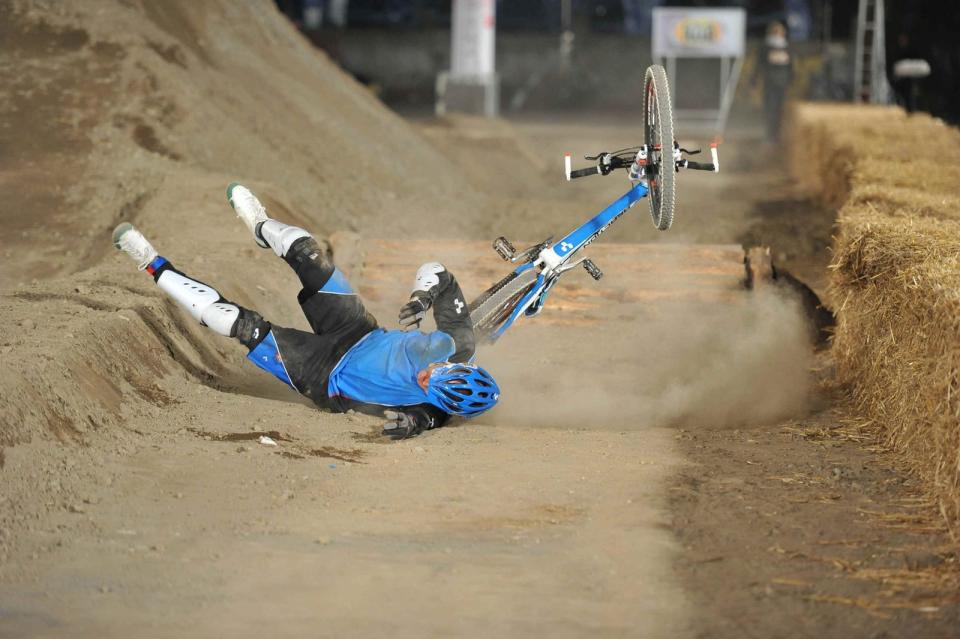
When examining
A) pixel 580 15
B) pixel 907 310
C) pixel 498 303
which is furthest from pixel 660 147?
pixel 580 15

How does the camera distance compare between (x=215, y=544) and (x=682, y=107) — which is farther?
(x=682, y=107)

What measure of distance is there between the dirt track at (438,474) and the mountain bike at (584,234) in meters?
0.78

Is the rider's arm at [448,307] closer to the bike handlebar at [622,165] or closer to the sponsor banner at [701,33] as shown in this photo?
the bike handlebar at [622,165]

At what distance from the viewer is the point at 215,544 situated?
6.00 metres

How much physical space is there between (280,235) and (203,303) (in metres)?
0.70

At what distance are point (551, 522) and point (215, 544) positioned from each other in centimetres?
169

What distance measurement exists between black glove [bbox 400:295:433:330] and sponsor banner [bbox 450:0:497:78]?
23323mm

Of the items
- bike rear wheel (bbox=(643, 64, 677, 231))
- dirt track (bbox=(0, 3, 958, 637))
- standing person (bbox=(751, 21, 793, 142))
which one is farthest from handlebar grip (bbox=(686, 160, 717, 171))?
standing person (bbox=(751, 21, 793, 142))

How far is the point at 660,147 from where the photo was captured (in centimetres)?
881

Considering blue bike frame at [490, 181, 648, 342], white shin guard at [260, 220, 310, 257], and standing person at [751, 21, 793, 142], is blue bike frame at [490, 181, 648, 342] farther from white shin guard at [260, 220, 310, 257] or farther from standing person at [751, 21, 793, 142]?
standing person at [751, 21, 793, 142]

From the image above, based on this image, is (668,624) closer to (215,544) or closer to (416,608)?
(416,608)

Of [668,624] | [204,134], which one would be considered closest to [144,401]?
[668,624]

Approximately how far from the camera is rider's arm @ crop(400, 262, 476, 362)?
332 inches

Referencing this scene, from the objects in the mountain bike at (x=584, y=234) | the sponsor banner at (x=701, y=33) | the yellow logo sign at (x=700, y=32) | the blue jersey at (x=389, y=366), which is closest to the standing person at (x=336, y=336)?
the blue jersey at (x=389, y=366)
